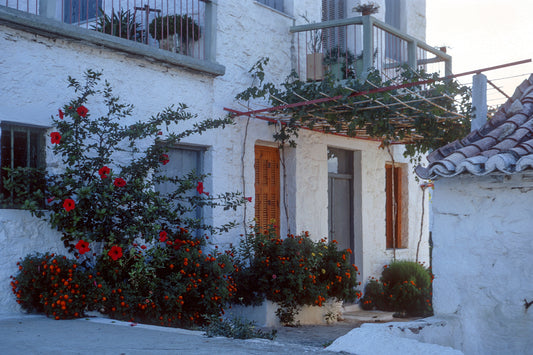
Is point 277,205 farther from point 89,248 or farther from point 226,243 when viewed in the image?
point 89,248

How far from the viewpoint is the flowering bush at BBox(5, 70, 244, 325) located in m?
6.10

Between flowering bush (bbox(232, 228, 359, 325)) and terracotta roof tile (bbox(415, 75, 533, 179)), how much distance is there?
9.64ft

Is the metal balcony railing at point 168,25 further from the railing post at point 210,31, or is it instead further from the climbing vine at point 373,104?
the climbing vine at point 373,104

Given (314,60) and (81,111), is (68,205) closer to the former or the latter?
(81,111)

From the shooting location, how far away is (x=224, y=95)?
8445 mm

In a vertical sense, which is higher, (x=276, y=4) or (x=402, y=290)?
(x=276, y=4)

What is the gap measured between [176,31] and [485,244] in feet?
15.7

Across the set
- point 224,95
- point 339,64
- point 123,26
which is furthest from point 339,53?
point 123,26

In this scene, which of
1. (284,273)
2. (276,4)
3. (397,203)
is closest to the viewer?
(284,273)

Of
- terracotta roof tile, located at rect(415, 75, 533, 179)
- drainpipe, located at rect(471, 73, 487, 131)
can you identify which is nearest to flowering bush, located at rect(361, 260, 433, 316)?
drainpipe, located at rect(471, 73, 487, 131)

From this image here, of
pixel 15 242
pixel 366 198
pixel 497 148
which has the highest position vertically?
pixel 497 148

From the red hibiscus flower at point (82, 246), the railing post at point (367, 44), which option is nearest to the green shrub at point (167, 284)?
the red hibiscus flower at point (82, 246)

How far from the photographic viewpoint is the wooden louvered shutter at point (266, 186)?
30.2 feet

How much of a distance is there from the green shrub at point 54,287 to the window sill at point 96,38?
2.15 metres
